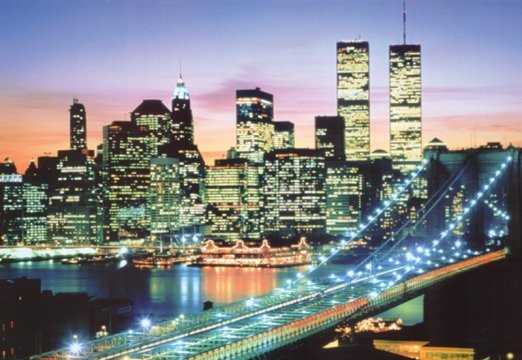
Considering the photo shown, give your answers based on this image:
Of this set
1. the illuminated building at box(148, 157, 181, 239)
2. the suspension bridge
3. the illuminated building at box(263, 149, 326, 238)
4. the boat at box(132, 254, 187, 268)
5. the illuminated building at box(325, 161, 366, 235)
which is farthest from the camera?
the illuminated building at box(148, 157, 181, 239)

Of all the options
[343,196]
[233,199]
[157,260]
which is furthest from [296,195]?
[157,260]

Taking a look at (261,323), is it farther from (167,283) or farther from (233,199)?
(233,199)

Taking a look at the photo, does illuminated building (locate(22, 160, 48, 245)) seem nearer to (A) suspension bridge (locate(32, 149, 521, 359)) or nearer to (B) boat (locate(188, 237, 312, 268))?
(B) boat (locate(188, 237, 312, 268))

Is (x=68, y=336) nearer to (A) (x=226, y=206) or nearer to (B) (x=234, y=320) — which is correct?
(B) (x=234, y=320)

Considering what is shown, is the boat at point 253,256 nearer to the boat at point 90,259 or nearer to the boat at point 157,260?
the boat at point 157,260

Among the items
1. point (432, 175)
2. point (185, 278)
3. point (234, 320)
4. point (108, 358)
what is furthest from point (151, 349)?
point (185, 278)

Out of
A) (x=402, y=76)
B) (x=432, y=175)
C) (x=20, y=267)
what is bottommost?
(x=20, y=267)

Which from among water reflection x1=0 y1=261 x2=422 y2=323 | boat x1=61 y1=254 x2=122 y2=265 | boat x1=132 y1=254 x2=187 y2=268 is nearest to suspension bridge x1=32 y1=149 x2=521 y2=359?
water reflection x1=0 y1=261 x2=422 y2=323
